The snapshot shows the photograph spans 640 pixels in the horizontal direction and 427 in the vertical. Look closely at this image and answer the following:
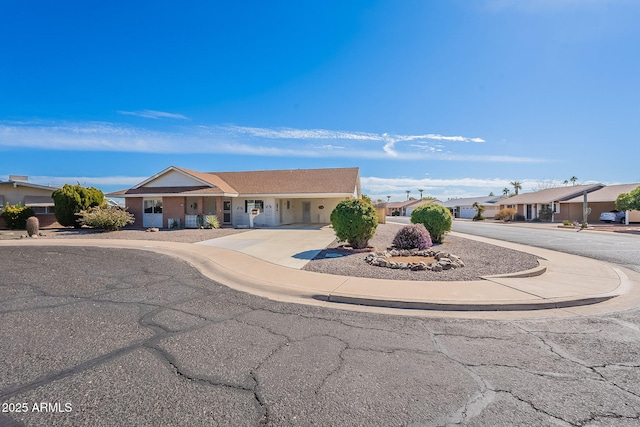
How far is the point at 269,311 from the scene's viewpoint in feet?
18.1

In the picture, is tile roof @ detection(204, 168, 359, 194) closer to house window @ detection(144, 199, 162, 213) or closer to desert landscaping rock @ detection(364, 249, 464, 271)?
house window @ detection(144, 199, 162, 213)

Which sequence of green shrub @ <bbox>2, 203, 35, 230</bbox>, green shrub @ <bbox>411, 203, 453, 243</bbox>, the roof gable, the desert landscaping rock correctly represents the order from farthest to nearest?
the roof gable < green shrub @ <bbox>2, 203, 35, 230</bbox> < green shrub @ <bbox>411, 203, 453, 243</bbox> < the desert landscaping rock

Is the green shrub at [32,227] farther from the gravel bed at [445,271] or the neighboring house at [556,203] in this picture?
the neighboring house at [556,203]

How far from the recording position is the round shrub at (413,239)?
12.1m

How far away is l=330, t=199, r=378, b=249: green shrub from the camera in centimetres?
1204

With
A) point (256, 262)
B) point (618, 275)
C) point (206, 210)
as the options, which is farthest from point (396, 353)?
point (206, 210)

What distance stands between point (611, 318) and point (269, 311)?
19.0 feet

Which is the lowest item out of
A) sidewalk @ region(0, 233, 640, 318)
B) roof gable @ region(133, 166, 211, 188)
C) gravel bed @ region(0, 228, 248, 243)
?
sidewalk @ region(0, 233, 640, 318)

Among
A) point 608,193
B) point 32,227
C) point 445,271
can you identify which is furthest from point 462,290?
point 608,193

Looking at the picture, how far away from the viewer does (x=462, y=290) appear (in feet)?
21.8

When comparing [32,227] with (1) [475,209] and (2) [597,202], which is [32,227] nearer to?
(2) [597,202]

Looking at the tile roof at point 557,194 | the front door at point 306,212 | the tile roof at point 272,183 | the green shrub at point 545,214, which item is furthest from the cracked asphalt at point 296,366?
the tile roof at point 557,194

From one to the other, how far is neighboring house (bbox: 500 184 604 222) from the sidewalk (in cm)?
3921

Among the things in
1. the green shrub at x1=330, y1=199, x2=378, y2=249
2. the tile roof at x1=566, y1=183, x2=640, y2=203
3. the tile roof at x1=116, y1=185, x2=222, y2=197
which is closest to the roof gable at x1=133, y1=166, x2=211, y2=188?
the tile roof at x1=116, y1=185, x2=222, y2=197
